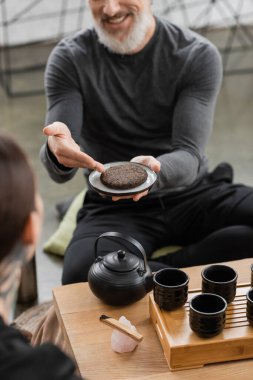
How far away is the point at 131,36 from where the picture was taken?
241 centimetres

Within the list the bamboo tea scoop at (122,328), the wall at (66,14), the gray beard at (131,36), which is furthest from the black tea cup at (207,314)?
the wall at (66,14)

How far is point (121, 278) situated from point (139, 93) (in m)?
0.86

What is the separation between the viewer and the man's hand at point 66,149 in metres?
2.12

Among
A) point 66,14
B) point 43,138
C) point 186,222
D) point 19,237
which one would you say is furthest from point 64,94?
point 66,14

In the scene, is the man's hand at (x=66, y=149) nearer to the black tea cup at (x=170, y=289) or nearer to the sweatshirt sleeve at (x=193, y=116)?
the sweatshirt sleeve at (x=193, y=116)

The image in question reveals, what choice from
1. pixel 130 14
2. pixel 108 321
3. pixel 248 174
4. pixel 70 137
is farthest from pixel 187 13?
pixel 108 321

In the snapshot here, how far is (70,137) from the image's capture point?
87.4 inches

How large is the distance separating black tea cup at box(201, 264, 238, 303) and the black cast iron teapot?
17 centimetres

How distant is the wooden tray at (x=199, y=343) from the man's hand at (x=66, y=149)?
59 centimetres

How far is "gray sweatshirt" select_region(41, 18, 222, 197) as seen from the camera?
2.45 meters

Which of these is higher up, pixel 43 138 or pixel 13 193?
pixel 13 193

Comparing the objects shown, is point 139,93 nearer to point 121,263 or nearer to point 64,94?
point 64,94

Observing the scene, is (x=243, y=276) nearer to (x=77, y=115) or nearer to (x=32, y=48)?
(x=77, y=115)

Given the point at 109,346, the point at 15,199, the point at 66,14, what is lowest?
the point at 66,14
